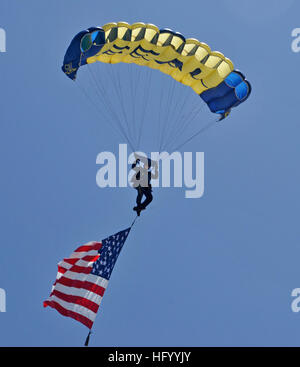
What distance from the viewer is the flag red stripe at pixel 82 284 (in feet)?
53.6

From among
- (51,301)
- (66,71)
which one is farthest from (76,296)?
(66,71)

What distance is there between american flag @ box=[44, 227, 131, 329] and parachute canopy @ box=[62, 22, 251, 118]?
525cm

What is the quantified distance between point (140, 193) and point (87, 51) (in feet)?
14.6

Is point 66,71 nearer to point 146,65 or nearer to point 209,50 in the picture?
point 146,65

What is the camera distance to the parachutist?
657 inches

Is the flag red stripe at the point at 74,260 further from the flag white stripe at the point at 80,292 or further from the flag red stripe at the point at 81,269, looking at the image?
the flag white stripe at the point at 80,292

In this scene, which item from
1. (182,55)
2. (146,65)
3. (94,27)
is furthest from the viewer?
(146,65)

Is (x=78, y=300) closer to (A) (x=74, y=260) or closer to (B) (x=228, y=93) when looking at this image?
(A) (x=74, y=260)

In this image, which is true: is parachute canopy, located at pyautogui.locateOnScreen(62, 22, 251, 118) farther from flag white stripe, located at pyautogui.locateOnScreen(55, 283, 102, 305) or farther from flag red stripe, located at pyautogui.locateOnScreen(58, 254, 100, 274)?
flag white stripe, located at pyautogui.locateOnScreen(55, 283, 102, 305)

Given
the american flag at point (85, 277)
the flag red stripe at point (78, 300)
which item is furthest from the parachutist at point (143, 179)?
the flag red stripe at point (78, 300)

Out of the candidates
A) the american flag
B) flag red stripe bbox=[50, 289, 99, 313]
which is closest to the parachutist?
the american flag

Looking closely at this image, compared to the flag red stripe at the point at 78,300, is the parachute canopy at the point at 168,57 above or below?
above

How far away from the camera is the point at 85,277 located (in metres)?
16.7

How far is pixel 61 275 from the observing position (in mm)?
17250
